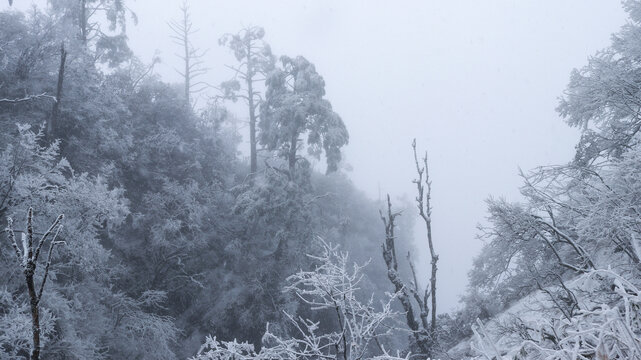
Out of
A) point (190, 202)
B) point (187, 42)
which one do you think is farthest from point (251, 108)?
point (187, 42)

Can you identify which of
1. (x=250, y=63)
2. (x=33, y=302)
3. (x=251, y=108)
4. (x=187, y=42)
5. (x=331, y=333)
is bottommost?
(x=331, y=333)

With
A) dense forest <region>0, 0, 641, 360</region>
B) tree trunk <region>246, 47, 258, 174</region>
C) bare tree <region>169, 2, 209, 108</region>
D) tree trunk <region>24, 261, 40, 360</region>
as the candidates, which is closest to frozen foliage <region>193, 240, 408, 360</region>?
dense forest <region>0, 0, 641, 360</region>

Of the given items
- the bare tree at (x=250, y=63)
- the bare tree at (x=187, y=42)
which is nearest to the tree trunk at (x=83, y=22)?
the bare tree at (x=250, y=63)

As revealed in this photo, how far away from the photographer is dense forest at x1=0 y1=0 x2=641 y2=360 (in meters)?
7.38

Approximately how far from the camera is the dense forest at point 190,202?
24.2 ft

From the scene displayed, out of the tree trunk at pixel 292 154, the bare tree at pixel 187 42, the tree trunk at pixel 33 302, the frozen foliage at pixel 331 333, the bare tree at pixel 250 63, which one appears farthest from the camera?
the bare tree at pixel 187 42

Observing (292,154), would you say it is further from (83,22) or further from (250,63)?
(83,22)

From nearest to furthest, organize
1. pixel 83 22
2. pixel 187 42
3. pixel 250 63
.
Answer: pixel 83 22, pixel 250 63, pixel 187 42

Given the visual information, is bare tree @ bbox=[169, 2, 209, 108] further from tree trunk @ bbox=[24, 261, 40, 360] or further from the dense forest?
tree trunk @ bbox=[24, 261, 40, 360]

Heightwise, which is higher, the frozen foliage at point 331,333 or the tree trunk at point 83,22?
the tree trunk at point 83,22

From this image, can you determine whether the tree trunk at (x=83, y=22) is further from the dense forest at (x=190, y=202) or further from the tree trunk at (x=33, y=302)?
the tree trunk at (x=33, y=302)

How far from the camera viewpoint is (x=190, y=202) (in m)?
13.2

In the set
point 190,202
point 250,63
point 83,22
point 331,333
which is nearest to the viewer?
point 331,333

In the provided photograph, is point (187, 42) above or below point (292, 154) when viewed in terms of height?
above
